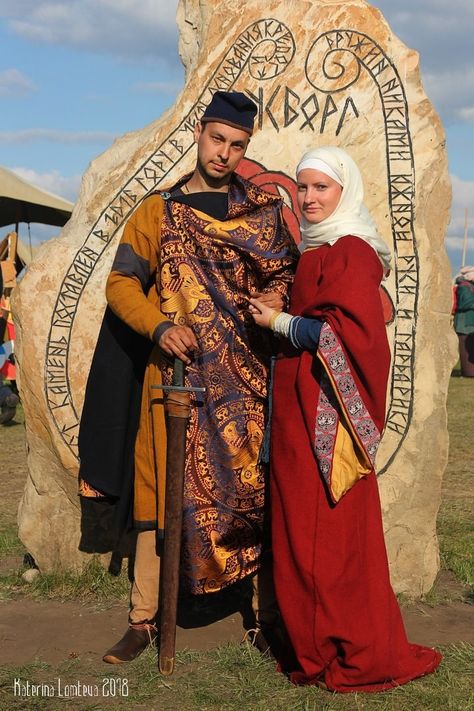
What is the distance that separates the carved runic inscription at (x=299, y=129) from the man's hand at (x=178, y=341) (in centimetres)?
128

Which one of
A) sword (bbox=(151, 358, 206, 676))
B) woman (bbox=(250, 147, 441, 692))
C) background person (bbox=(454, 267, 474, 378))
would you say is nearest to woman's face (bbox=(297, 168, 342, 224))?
woman (bbox=(250, 147, 441, 692))

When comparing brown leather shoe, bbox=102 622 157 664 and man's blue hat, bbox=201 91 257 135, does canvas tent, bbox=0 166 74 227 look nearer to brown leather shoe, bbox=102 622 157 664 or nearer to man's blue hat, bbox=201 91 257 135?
man's blue hat, bbox=201 91 257 135

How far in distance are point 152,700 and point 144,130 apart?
104 inches

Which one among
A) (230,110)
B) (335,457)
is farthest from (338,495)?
(230,110)

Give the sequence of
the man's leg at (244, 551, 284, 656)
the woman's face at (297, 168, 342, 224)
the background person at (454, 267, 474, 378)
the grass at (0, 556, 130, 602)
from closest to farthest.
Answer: the woman's face at (297, 168, 342, 224), the man's leg at (244, 551, 284, 656), the grass at (0, 556, 130, 602), the background person at (454, 267, 474, 378)

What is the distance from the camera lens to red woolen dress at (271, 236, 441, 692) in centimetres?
317

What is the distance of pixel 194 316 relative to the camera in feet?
11.7

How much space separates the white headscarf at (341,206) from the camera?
3270mm

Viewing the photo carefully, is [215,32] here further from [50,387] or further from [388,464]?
[388,464]

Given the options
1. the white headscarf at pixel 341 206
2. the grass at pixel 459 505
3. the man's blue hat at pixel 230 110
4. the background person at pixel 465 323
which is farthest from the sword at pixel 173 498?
the background person at pixel 465 323

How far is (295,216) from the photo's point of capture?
4613 millimetres

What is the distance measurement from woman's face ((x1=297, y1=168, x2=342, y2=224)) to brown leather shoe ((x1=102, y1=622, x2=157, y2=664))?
5.31 feet

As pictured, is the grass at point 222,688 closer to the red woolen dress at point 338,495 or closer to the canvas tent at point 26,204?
the red woolen dress at point 338,495

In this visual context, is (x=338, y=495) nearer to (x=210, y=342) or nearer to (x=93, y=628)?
(x=210, y=342)
